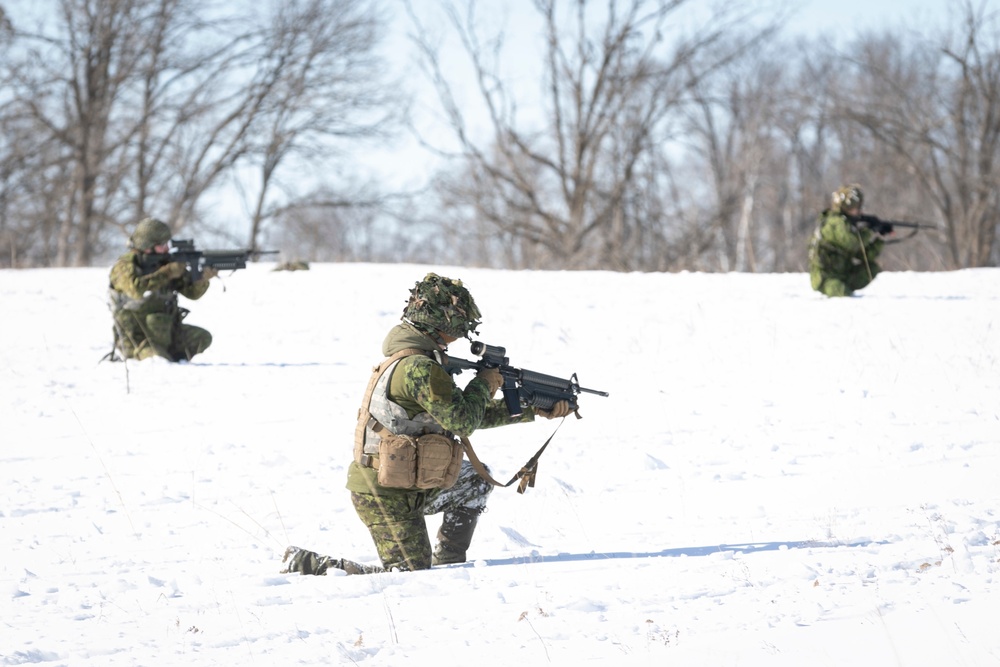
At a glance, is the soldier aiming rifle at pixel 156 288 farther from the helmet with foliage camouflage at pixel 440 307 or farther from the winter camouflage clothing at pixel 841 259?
the winter camouflage clothing at pixel 841 259

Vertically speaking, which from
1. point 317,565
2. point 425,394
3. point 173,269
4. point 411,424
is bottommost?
point 317,565

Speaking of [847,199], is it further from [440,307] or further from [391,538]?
[391,538]

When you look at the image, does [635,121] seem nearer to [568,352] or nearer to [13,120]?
[13,120]

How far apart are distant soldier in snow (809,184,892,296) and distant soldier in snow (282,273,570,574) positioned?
763 centimetres

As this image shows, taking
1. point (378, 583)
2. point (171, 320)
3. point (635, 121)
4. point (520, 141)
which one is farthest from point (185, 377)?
point (635, 121)

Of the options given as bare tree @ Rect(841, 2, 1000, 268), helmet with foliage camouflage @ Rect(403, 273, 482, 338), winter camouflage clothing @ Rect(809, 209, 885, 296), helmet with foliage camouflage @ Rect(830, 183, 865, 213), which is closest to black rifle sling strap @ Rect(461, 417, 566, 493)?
helmet with foliage camouflage @ Rect(403, 273, 482, 338)

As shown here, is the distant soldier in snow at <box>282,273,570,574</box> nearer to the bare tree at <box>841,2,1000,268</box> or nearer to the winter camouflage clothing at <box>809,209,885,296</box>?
the winter camouflage clothing at <box>809,209,885,296</box>

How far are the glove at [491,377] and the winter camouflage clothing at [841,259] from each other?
7593 mm

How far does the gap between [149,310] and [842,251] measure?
7.40 meters

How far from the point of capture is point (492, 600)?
4184 mm

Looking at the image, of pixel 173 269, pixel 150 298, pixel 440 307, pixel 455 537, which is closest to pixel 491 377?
pixel 440 307

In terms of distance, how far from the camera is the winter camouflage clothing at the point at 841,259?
11570mm

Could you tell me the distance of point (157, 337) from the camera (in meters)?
10.1

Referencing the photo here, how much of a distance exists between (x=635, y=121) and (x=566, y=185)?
2.32 meters
